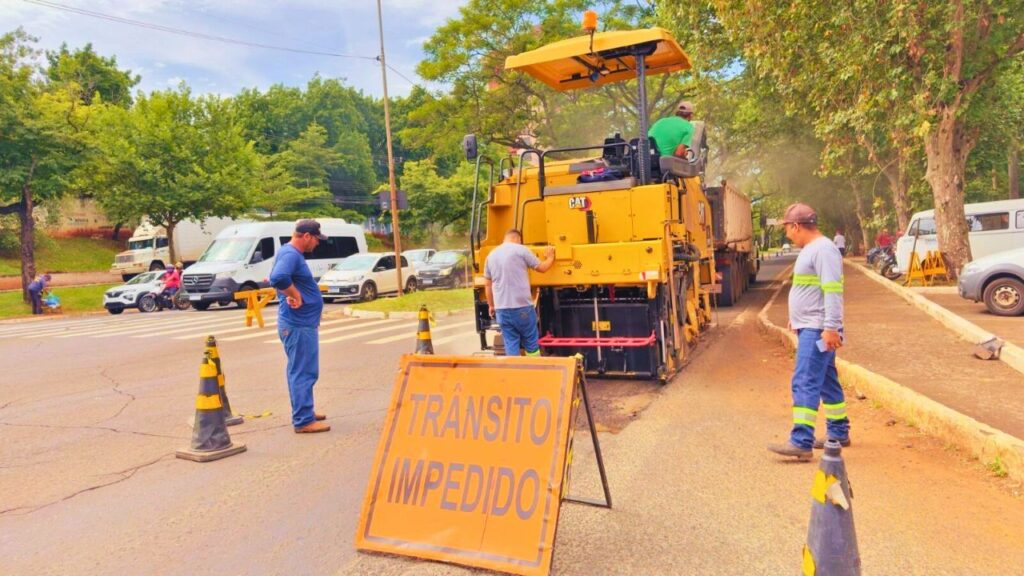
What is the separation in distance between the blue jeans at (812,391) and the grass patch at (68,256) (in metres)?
38.2

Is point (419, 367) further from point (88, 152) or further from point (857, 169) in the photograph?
point (857, 169)

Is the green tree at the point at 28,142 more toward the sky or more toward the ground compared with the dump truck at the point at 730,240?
more toward the sky

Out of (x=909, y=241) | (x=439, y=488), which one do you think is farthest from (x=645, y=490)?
(x=909, y=241)

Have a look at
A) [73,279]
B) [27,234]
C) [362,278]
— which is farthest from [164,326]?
[73,279]

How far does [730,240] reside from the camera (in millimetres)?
15109

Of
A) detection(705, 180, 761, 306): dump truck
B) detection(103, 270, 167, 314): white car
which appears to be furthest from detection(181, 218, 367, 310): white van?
detection(705, 180, 761, 306): dump truck

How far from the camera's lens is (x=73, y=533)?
400cm

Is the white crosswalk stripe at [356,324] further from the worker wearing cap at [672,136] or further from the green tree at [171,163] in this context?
the green tree at [171,163]

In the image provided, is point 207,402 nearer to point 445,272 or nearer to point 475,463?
point 475,463

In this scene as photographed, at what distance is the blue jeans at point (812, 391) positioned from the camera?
4.68 metres

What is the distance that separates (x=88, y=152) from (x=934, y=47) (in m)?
26.5

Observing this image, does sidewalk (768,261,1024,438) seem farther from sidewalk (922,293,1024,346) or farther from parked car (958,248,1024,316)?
parked car (958,248,1024,316)

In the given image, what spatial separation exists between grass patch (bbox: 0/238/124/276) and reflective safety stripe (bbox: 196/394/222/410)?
3487cm

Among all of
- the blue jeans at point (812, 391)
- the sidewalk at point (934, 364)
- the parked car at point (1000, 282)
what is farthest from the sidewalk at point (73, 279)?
the parked car at point (1000, 282)
